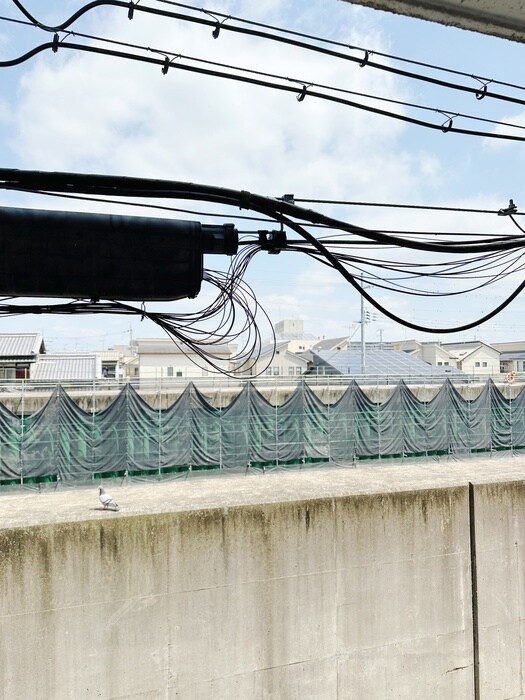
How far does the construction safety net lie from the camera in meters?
8.76

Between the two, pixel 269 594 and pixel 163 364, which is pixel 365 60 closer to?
pixel 269 594

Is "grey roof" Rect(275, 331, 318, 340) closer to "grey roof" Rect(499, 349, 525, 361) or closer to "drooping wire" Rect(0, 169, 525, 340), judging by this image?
"grey roof" Rect(499, 349, 525, 361)

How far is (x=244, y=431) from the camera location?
10.0m

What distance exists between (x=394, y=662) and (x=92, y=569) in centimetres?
282

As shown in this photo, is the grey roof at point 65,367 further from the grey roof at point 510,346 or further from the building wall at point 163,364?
the grey roof at point 510,346

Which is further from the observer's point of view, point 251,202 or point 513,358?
point 513,358

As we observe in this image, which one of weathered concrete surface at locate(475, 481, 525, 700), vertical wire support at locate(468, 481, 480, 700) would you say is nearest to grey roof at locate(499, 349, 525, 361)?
weathered concrete surface at locate(475, 481, 525, 700)

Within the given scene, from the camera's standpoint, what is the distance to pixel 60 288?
8.41 feet

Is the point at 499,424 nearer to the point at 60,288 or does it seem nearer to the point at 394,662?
the point at 394,662

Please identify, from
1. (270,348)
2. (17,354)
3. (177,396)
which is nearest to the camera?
(177,396)

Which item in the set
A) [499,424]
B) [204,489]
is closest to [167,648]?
[204,489]

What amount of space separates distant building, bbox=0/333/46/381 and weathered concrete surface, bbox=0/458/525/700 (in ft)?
48.5

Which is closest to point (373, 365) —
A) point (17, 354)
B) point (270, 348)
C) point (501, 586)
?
point (270, 348)

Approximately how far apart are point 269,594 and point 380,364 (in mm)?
21361
